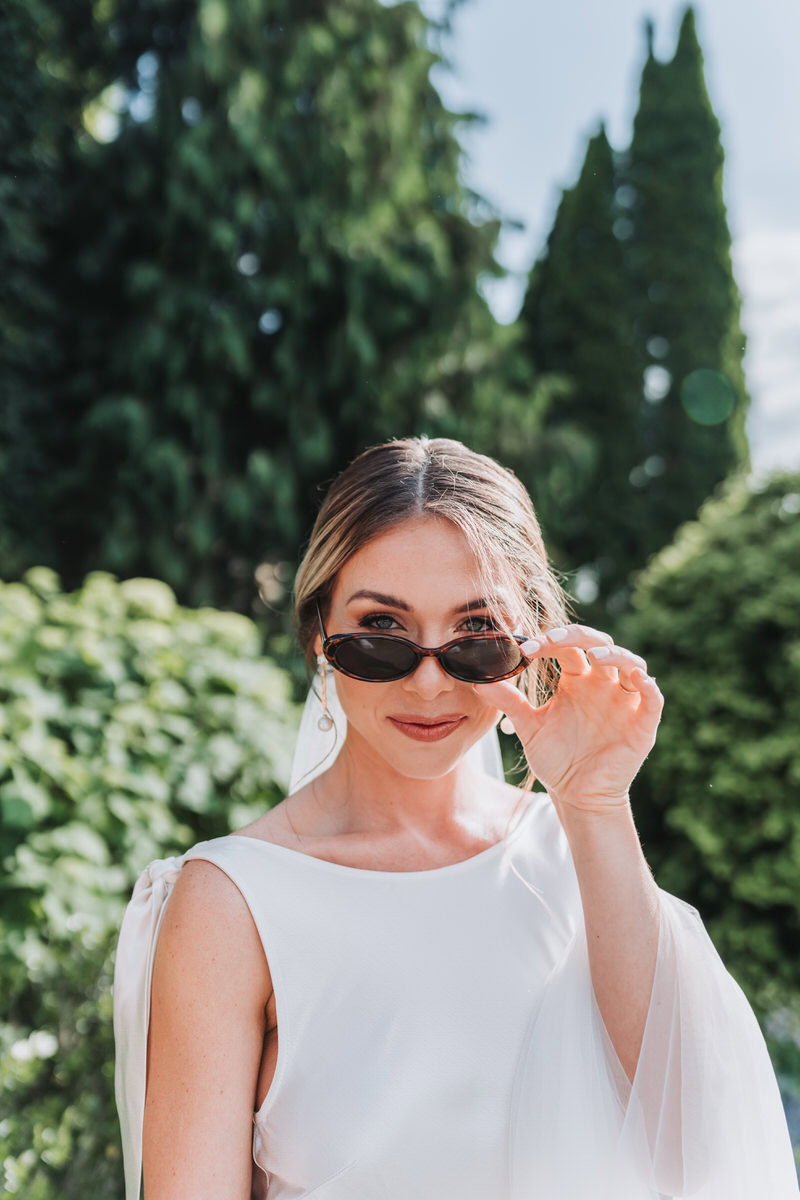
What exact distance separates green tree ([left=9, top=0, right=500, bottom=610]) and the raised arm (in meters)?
5.62

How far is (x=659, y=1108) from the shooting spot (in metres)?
1.40

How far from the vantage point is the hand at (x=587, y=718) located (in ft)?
4.51

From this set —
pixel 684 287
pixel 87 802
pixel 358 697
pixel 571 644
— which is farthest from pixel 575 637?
pixel 684 287

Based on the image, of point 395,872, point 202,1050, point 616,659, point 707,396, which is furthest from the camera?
point 707,396

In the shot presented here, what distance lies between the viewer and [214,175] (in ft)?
21.5

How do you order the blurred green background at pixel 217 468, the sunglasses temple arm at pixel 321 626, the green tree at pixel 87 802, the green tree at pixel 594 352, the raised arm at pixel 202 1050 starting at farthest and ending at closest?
the green tree at pixel 594 352 → the blurred green background at pixel 217 468 → the green tree at pixel 87 802 → the sunglasses temple arm at pixel 321 626 → the raised arm at pixel 202 1050

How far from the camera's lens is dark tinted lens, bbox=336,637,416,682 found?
144 cm

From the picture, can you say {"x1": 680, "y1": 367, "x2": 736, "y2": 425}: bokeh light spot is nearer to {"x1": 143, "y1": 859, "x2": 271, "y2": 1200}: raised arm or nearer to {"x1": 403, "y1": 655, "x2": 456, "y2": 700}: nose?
{"x1": 403, "y1": 655, "x2": 456, "y2": 700}: nose

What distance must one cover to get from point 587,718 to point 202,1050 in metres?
0.72

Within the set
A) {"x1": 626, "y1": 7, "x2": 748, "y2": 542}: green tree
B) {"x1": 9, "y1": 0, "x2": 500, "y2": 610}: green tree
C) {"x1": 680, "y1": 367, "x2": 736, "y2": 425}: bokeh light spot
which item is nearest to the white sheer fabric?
{"x1": 9, "y1": 0, "x2": 500, "y2": 610}: green tree

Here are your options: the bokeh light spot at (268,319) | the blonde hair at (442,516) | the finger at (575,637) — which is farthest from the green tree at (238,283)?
the finger at (575,637)

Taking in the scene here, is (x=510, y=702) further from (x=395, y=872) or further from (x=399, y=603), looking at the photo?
(x=395, y=872)

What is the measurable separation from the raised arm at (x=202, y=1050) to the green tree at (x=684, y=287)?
13.5 metres

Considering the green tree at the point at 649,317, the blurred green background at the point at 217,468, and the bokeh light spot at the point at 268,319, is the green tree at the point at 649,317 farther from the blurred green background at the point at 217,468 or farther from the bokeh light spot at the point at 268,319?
the bokeh light spot at the point at 268,319
